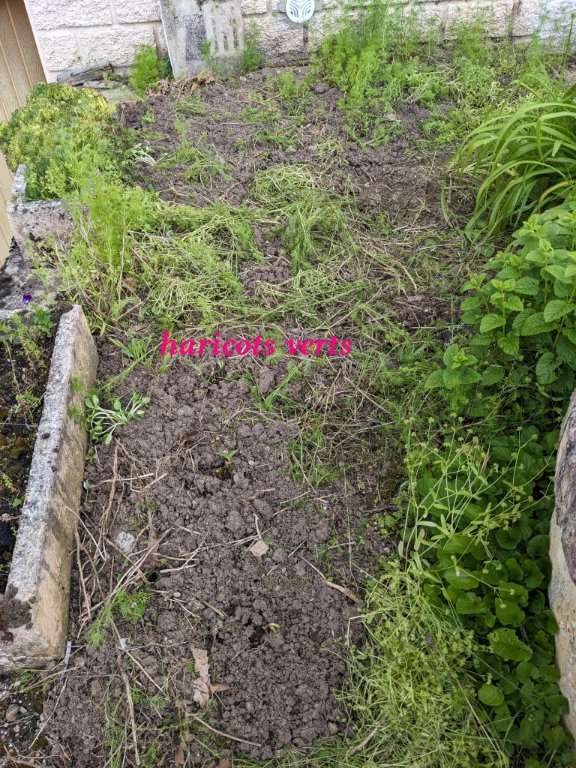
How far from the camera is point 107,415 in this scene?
266 centimetres

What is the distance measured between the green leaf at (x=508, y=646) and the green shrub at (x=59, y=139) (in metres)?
2.50

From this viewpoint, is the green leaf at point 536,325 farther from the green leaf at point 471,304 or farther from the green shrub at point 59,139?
the green shrub at point 59,139

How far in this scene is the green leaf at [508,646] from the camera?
1.99 m

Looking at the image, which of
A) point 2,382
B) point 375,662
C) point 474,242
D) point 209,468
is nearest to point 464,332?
point 474,242

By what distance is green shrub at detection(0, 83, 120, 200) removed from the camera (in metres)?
3.12

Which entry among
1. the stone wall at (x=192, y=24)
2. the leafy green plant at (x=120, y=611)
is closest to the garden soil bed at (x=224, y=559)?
the leafy green plant at (x=120, y=611)

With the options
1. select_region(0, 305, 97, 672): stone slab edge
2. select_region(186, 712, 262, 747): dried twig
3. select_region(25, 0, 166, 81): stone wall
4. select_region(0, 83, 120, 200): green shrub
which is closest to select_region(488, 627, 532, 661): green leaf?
select_region(186, 712, 262, 747): dried twig

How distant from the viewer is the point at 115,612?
7.29ft

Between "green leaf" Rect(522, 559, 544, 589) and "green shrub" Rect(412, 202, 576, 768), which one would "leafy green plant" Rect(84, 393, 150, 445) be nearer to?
"green shrub" Rect(412, 202, 576, 768)

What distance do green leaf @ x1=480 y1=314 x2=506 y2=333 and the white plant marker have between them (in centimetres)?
303

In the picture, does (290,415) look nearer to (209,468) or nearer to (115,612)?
(209,468)

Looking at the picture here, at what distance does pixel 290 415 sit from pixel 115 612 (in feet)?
3.32

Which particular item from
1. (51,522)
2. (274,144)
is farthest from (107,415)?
(274,144)

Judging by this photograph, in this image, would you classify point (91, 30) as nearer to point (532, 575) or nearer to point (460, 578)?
point (460, 578)
